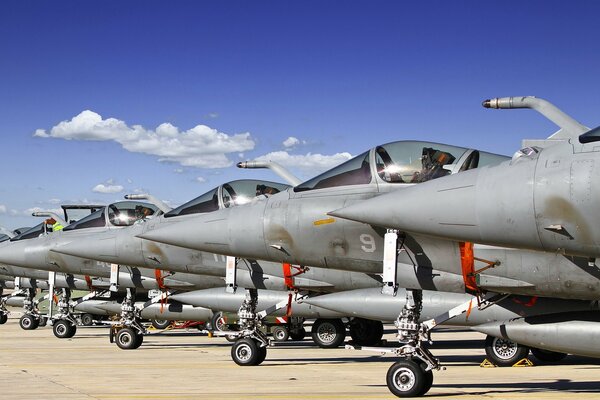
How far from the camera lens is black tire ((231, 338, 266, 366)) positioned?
1508 cm

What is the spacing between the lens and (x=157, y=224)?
1791cm

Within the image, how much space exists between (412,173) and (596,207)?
370 cm

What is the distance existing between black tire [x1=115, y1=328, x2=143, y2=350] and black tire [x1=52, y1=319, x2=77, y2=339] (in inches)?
176

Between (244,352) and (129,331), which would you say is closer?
(244,352)

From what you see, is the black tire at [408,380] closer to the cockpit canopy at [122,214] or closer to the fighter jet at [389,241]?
the fighter jet at [389,241]

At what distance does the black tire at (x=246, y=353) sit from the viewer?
15.1 meters

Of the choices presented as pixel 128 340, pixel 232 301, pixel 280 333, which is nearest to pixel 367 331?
pixel 280 333

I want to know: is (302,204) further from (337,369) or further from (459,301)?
(459,301)

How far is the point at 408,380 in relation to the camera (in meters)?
10.6

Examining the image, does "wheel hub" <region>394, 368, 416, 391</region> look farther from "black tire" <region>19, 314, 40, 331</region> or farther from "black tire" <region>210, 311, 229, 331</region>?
"black tire" <region>19, 314, 40, 331</region>

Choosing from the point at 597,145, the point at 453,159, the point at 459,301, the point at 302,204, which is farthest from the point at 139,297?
the point at 597,145

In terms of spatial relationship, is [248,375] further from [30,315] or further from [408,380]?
[30,315]

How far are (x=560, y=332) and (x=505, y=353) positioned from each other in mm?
4116

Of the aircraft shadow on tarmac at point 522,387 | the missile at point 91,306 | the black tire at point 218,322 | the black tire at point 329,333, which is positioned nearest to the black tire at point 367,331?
the black tire at point 329,333
